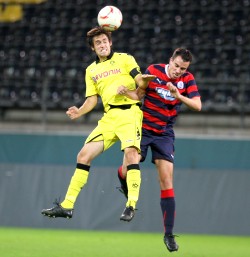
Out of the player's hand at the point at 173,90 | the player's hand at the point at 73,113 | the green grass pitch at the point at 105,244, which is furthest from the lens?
the green grass pitch at the point at 105,244

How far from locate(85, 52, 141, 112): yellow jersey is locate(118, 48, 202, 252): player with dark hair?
15 centimetres

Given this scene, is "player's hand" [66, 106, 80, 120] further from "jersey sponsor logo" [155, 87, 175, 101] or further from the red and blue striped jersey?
"jersey sponsor logo" [155, 87, 175, 101]

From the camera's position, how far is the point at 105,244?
32.5 ft

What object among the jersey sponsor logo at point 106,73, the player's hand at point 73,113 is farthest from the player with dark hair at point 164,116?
the player's hand at point 73,113

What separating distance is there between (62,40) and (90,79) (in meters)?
9.13

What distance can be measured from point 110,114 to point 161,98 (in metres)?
0.56

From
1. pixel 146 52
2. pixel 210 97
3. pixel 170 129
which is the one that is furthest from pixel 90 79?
pixel 146 52

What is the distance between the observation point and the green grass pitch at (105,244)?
855cm

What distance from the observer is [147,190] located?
40.6 ft

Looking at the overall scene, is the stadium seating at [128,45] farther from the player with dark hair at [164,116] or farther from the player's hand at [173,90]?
the player's hand at [173,90]

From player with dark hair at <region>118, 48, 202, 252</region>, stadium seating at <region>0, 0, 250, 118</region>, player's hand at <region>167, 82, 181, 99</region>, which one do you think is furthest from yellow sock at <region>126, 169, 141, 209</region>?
stadium seating at <region>0, 0, 250, 118</region>

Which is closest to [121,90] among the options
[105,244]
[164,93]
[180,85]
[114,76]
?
[114,76]

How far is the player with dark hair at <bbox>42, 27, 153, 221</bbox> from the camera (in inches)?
309

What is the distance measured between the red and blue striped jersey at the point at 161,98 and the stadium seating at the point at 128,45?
21.1 ft
